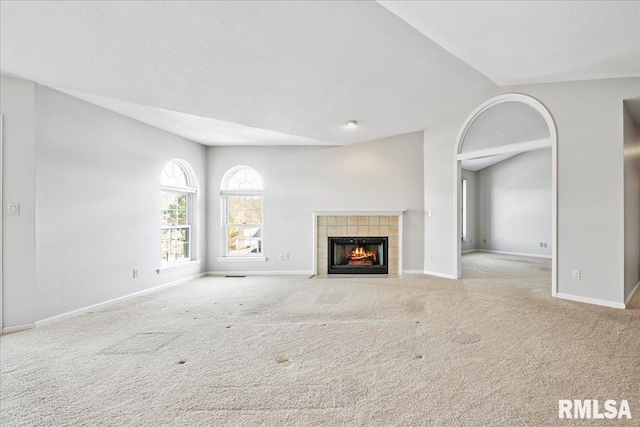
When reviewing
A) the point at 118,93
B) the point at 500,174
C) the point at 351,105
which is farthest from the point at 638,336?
the point at 500,174

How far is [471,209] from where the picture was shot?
9914 mm

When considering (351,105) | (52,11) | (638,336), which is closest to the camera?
(52,11)

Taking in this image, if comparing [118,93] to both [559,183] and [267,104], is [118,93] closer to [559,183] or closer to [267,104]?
[267,104]

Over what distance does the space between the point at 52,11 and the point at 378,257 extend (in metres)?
5.52

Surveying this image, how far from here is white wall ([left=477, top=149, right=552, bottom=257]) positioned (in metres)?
8.62

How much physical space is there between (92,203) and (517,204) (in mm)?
9638

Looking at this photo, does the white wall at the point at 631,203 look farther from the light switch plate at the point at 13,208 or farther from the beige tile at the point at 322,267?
the light switch plate at the point at 13,208

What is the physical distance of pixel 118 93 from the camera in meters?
3.54

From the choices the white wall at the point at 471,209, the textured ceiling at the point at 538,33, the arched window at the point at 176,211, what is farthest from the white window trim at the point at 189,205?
the white wall at the point at 471,209

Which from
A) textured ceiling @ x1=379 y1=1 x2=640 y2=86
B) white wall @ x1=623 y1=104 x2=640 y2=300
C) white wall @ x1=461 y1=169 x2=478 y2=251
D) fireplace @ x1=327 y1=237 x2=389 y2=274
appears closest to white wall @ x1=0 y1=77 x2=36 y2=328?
textured ceiling @ x1=379 y1=1 x2=640 y2=86

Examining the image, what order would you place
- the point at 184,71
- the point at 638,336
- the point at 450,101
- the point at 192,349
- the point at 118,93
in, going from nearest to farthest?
the point at 192,349, the point at 638,336, the point at 184,71, the point at 118,93, the point at 450,101

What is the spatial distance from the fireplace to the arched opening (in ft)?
4.37

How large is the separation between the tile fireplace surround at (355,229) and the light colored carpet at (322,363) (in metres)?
1.94

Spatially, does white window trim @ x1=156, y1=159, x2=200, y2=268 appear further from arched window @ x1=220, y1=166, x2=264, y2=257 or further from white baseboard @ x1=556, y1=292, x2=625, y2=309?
white baseboard @ x1=556, y1=292, x2=625, y2=309
